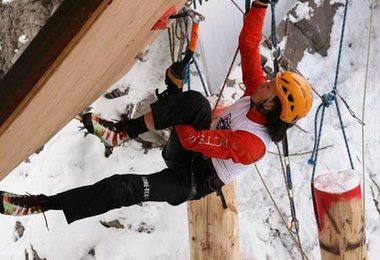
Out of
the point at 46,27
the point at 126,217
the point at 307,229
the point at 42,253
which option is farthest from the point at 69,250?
the point at 46,27

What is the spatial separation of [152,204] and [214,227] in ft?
4.58

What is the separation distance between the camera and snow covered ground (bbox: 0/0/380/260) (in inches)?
193

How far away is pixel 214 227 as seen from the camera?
3.87m

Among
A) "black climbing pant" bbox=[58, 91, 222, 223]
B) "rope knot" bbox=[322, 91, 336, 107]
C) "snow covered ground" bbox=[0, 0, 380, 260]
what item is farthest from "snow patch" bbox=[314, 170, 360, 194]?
"snow covered ground" bbox=[0, 0, 380, 260]

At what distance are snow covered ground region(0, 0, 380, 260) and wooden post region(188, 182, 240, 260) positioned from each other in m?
1.04

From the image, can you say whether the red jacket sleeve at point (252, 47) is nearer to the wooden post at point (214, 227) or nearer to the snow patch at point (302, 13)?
the wooden post at point (214, 227)

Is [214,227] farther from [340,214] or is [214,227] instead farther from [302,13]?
[302,13]

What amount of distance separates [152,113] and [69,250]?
2.61m

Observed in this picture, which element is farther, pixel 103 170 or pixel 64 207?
pixel 103 170

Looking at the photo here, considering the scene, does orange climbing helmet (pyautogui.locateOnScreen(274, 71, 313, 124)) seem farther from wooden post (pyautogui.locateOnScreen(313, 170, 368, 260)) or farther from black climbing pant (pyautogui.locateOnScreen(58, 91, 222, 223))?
wooden post (pyautogui.locateOnScreen(313, 170, 368, 260))

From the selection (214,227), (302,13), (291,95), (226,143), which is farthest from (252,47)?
(302,13)

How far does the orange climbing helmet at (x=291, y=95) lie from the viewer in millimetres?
2572

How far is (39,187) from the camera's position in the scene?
5.14 m

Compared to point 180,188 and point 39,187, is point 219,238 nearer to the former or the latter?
point 180,188
